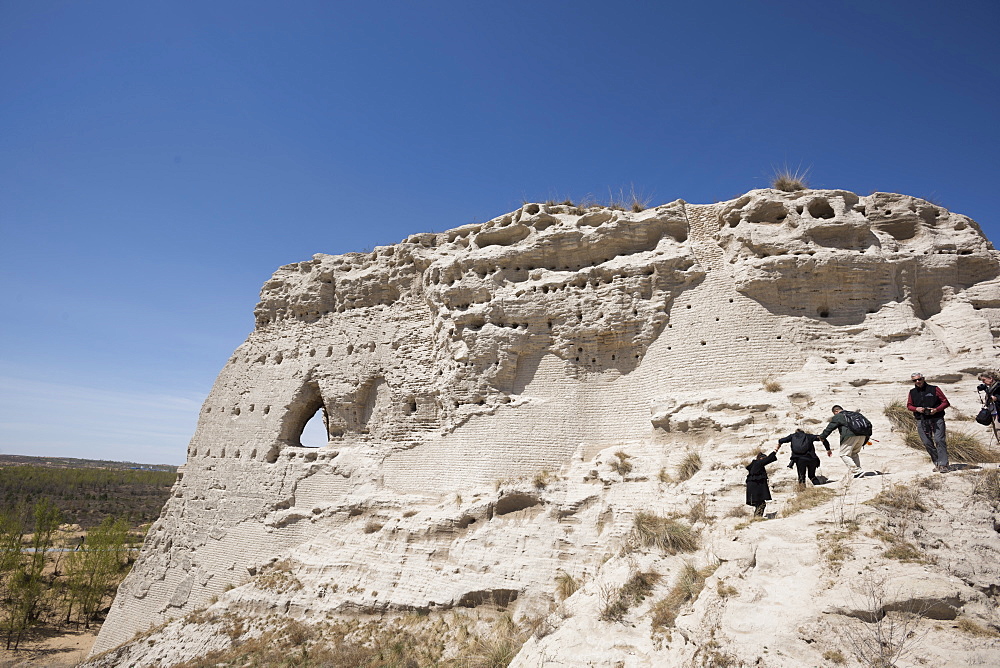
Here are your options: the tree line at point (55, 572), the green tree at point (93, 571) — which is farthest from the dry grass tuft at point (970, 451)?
the green tree at point (93, 571)

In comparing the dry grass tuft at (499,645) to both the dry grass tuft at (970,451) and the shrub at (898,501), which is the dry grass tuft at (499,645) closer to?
the shrub at (898,501)

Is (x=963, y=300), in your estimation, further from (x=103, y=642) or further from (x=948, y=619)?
(x=103, y=642)

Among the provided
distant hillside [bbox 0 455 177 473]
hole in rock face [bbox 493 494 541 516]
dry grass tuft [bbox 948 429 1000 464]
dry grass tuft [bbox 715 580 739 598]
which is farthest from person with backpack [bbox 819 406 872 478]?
distant hillside [bbox 0 455 177 473]

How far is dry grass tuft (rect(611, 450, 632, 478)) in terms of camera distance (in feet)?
32.7

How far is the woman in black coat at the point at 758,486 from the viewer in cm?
712

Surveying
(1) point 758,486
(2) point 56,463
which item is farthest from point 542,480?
(2) point 56,463

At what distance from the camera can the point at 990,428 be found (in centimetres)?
749

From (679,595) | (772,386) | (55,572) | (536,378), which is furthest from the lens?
(55,572)

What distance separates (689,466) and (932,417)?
3.53 m

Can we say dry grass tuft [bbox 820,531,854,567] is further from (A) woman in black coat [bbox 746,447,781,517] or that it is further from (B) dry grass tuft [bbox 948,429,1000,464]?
(B) dry grass tuft [bbox 948,429,1000,464]

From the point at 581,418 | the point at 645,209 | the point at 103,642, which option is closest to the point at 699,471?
the point at 581,418

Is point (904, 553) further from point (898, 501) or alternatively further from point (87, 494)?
point (87, 494)

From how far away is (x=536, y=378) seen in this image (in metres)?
12.5

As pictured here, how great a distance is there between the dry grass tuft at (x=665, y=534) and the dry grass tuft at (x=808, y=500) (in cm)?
124
